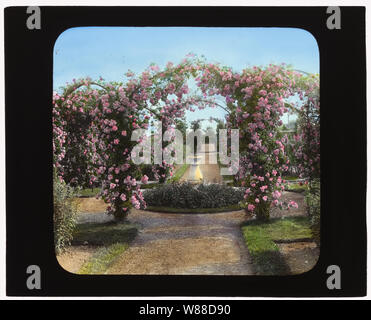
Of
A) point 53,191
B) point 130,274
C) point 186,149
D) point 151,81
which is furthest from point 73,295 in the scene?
point 151,81

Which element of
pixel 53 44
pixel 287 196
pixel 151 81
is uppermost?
pixel 53 44

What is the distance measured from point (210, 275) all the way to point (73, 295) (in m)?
1.30

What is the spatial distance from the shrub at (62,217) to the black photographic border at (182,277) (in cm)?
16

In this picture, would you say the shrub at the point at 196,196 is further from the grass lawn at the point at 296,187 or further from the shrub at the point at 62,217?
the shrub at the point at 62,217

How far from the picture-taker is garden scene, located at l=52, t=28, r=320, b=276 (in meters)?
3.07

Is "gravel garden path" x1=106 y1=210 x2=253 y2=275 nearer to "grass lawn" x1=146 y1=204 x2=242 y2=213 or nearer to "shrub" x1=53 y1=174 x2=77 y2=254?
"grass lawn" x1=146 y1=204 x2=242 y2=213

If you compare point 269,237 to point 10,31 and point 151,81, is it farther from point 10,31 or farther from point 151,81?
point 10,31

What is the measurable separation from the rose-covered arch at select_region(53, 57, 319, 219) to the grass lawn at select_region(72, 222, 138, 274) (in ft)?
0.62

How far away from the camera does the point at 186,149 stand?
3.23m

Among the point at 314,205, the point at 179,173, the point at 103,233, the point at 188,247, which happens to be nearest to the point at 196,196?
the point at 179,173

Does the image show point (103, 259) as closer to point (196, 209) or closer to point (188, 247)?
point (188, 247)

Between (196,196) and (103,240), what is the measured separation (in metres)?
1.05

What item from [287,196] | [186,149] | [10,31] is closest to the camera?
[10,31]

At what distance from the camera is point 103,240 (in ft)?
10.9
